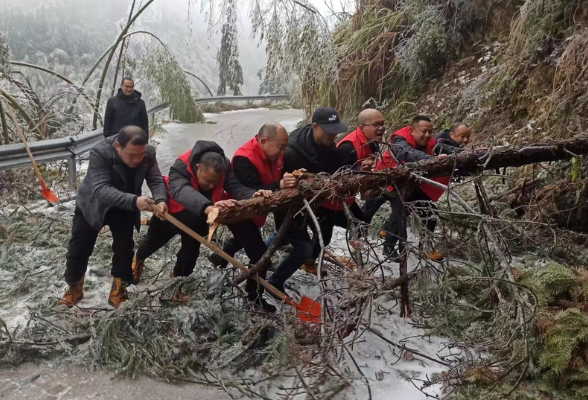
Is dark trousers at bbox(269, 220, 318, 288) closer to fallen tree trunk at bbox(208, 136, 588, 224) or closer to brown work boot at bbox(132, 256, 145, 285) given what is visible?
fallen tree trunk at bbox(208, 136, 588, 224)

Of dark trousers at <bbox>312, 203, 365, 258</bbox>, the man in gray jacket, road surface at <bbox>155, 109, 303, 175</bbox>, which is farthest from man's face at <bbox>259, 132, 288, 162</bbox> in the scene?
road surface at <bbox>155, 109, 303, 175</bbox>

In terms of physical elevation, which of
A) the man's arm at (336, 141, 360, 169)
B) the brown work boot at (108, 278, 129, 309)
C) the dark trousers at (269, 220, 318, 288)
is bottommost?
the brown work boot at (108, 278, 129, 309)

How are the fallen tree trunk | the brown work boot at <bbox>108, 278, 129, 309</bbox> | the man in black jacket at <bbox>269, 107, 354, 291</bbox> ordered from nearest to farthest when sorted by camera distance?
the fallen tree trunk → the man in black jacket at <bbox>269, 107, 354, 291</bbox> → the brown work boot at <bbox>108, 278, 129, 309</bbox>

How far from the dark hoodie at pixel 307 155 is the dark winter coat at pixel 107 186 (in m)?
1.08

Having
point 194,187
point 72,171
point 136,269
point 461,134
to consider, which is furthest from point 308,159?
point 72,171

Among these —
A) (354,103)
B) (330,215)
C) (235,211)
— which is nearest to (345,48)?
(354,103)

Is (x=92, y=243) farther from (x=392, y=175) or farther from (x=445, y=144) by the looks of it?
(x=445, y=144)

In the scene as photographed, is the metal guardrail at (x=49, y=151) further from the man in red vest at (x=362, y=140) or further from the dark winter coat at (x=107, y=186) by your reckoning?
the man in red vest at (x=362, y=140)

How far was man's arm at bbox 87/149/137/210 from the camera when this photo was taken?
3.61m

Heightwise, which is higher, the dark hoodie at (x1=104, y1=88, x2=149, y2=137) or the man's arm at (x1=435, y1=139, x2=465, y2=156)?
the dark hoodie at (x1=104, y1=88, x2=149, y2=137)

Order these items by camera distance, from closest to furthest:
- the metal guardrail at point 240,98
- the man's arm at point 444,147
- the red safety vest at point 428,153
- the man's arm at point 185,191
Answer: the man's arm at point 185,191
the red safety vest at point 428,153
the man's arm at point 444,147
the metal guardrail at point 240,98

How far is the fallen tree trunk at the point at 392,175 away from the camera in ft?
11.2

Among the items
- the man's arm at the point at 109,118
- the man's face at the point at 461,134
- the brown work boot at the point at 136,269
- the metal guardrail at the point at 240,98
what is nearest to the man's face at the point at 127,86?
the man's arm at the point at 109,118

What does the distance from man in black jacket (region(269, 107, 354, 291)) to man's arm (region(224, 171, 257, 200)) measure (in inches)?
12.1
